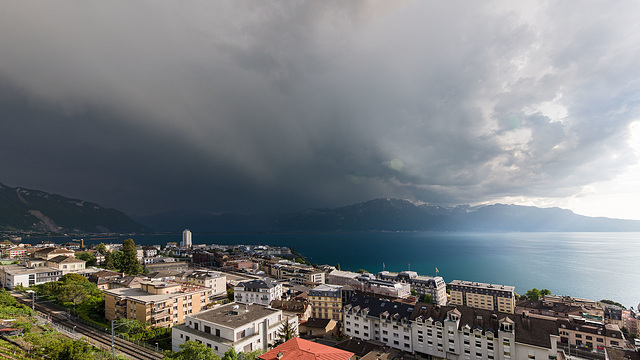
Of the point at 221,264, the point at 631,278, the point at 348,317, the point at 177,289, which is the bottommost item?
the point at 631,278

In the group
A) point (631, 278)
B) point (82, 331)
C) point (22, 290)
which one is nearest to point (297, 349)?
point (82, 331)

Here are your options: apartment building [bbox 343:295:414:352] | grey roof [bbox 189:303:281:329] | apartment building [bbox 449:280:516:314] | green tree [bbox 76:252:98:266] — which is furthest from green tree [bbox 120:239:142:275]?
apartment building [bbox 449:280:516:314]

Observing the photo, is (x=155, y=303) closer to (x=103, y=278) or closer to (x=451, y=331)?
(x=103, y=278)

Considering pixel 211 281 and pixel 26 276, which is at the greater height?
pixel 26 276

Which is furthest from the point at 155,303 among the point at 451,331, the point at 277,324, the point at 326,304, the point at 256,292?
the point at 451,331

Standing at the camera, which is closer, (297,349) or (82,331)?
(297,349)

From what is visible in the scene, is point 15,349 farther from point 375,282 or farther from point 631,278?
point 631,278

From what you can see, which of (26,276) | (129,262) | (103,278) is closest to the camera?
(26,276)
